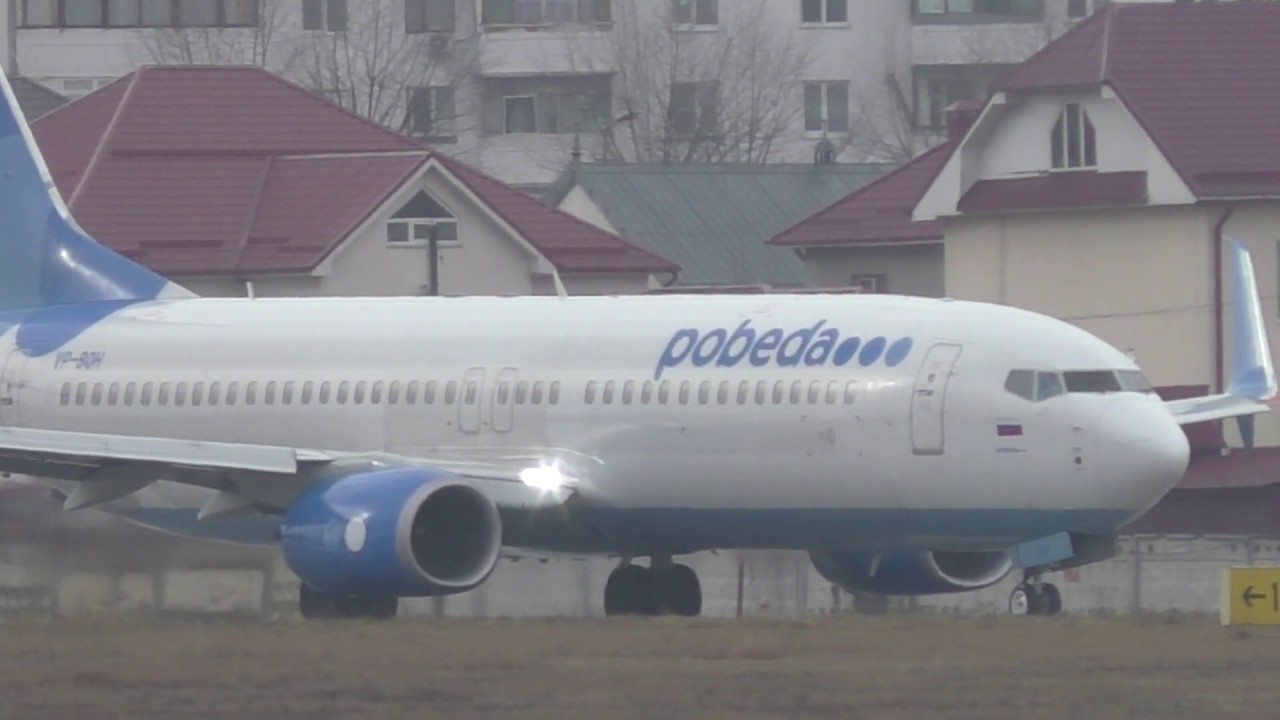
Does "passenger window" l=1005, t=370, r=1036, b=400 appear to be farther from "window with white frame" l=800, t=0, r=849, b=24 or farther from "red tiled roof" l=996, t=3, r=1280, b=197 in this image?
"window with white frame" l=800, t=0, r=849, b=24

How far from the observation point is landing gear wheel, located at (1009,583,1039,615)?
96.3ft

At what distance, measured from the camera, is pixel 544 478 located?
29688 mm

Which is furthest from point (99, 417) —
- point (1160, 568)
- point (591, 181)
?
point (591, 181)

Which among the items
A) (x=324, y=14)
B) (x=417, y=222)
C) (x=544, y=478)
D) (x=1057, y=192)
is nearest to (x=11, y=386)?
(x=544, y=478)

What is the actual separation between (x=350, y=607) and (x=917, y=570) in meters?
5.58

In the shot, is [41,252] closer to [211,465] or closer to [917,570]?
[211,465]

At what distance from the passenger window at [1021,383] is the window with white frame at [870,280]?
40924 millimetres

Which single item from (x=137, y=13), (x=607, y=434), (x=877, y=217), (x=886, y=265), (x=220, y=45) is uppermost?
(x=137, y=13)

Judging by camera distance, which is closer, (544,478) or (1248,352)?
(544,478)

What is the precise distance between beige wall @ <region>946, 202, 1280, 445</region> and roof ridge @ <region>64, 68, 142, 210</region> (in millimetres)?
18516

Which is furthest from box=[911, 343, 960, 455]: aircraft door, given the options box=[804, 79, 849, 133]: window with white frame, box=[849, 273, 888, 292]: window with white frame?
box=[804, 79, 849, 133]: window with white frame

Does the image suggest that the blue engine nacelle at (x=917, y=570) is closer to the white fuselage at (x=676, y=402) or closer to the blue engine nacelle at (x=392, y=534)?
the white fuselage at (x=676, y=402)

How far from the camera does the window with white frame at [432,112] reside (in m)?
106

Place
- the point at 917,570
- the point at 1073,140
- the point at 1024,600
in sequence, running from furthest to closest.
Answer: the point at 1073,140 < the point at 917,570 < the point at 1024,600
